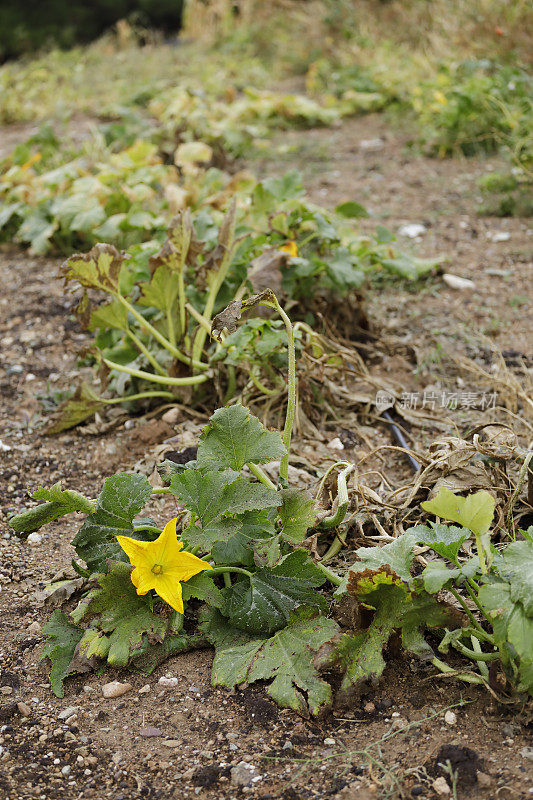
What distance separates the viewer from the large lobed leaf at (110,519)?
1786mm

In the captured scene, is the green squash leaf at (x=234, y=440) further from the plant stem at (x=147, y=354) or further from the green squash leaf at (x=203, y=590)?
the plant stem at (x=147, y=354)

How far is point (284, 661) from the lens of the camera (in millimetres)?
1676

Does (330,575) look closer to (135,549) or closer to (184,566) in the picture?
(184,566)

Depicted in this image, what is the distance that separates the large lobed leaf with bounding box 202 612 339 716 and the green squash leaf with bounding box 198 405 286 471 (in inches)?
14.7

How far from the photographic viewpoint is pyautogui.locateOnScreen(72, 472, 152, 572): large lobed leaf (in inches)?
70.3

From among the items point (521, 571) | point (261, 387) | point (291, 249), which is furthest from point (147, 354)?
point (521, 571)

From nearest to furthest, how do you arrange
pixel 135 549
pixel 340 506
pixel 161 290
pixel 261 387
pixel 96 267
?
pixel 135 549, pixel 340 506, pixel 96 267, pixel 261 387, pixel 161 290

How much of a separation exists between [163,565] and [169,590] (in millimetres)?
54

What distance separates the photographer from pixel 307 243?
2973 mm

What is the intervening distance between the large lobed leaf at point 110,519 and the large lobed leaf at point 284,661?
0.28 metres

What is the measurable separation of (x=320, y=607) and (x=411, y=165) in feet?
14.5

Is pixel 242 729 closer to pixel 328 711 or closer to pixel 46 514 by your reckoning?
pixel 328 711

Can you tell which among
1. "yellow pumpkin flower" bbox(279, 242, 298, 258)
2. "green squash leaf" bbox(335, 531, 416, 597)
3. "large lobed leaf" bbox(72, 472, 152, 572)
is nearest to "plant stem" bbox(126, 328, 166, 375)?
"yellow pumpkin flower" bbox(279, 242, 298, 258)

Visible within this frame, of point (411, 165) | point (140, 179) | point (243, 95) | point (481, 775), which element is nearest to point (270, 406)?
point (481, 775)
